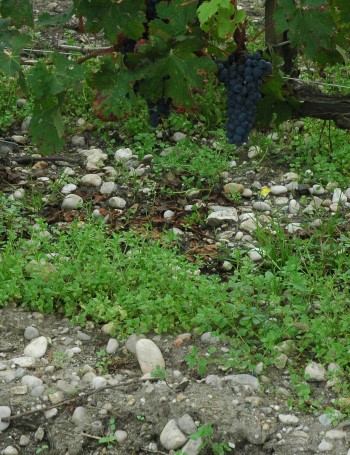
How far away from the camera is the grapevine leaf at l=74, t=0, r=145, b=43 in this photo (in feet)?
9.23

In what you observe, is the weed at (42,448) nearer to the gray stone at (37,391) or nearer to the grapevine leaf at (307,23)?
the gray stone at (37,391)

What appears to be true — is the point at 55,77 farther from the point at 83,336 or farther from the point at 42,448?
the point at 42,448

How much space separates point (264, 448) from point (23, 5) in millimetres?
1684

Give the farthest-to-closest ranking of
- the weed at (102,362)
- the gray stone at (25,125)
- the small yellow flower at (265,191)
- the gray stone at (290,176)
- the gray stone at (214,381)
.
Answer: the gray stone at (25,125), the gray stone at (290,176), the small yellow flower at (265,191), the weed at (102,362), the gray stone at (214,381)

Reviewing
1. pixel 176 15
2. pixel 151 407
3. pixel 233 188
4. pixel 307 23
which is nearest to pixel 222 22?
pixel 176 15

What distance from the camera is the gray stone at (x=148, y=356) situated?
10.7 feet

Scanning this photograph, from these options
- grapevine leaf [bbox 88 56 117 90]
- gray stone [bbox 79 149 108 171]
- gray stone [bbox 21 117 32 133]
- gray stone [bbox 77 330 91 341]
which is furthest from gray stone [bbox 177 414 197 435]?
gray stone [bbox 21 117 32 133]

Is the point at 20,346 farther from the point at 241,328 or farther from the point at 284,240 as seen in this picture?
the point at 284,240

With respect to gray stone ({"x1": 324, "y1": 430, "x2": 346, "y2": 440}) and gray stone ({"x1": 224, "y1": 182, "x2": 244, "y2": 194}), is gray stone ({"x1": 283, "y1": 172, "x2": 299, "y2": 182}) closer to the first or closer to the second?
gray stone ({"x1": 224, "y1": 182, "x2": 244, "y2": 194})

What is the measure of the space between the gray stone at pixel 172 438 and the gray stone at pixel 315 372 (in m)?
0.55

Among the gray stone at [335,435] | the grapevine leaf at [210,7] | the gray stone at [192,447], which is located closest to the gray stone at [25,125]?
the grapevine leaf at [210,7]

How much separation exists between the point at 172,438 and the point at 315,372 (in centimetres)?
62

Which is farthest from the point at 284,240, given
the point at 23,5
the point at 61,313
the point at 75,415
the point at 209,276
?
the point at 23,5

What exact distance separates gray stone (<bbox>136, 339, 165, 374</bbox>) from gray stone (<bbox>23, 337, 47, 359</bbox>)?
0.38m
